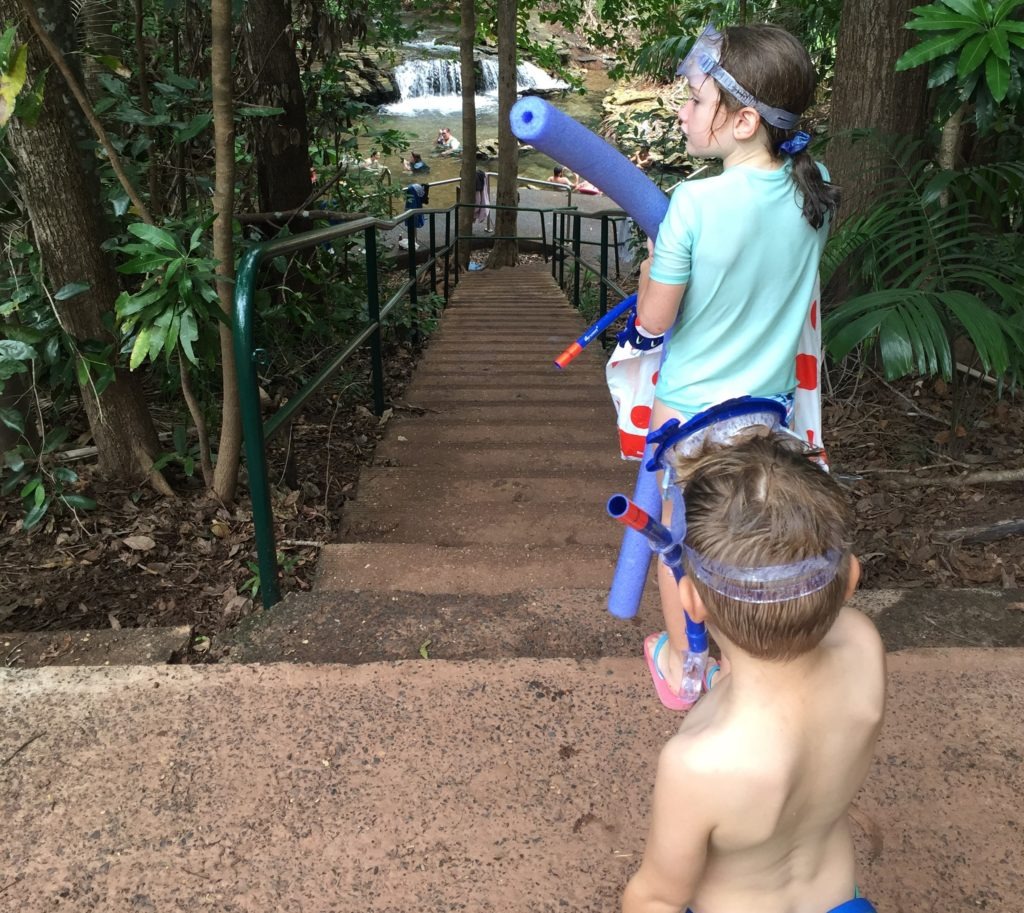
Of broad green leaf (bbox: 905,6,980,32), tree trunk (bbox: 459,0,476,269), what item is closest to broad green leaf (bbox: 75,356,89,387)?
broad green leaf (bbox: 905,6,980,32)

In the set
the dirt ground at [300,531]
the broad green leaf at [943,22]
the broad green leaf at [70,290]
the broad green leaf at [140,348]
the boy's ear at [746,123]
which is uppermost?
the broad green leaf at [943,22]

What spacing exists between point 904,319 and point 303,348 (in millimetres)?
3005

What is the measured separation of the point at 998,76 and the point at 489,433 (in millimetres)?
2275

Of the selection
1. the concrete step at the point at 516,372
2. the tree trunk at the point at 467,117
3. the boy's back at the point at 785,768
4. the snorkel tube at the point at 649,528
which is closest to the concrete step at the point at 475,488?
the concrete step at the point at 516,372

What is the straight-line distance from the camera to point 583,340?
1.46 metres

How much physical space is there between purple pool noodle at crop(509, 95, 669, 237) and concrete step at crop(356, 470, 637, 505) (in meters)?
1.62

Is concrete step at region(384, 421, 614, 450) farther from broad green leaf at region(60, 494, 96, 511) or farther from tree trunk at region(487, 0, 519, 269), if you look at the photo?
tree trunk at region(487, 0, 519, 269)

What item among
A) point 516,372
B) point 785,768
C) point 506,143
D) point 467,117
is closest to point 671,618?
point 785,768

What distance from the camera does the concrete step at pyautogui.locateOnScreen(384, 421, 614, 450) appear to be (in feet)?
12.2

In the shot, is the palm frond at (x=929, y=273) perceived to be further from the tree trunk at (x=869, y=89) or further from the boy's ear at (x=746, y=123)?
the boy's ear at (x=746, y=123)

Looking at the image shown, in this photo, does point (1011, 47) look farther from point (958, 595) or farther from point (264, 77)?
point (264, 77)

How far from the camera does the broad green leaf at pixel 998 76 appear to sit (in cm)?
240

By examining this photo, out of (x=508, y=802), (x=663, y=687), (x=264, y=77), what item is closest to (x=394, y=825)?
(x=508, y=802)

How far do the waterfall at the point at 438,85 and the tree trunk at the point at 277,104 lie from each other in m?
21.7
